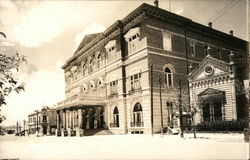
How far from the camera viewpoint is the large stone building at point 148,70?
25844 mm

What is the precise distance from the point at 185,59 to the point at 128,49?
6935mm

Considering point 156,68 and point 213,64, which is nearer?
point 213,64

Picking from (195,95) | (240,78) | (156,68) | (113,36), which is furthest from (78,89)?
(240,78)

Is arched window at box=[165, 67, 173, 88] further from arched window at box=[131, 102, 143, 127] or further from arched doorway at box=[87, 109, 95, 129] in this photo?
arched doorway at box=[87, 109, 95, 129]

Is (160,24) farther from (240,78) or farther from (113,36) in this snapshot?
(240,78)

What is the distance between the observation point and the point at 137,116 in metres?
27.8

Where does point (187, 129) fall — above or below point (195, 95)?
below

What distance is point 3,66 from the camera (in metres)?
8.45

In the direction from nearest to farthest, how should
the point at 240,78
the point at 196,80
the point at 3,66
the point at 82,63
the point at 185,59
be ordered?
the point at 3,66
the point at 240,78
the point at 196,80
the point at 185,59
the point at 82,63

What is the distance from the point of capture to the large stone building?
25.8 meters

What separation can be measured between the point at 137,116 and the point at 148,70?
5.25 metres

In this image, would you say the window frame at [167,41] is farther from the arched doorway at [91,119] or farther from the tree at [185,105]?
the arched doorway at [91,119]

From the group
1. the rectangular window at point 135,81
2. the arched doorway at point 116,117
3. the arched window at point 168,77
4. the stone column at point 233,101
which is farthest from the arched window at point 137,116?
the stone column at point 233,101

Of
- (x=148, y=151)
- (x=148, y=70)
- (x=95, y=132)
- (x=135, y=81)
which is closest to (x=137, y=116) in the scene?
(x=135, y=81)
